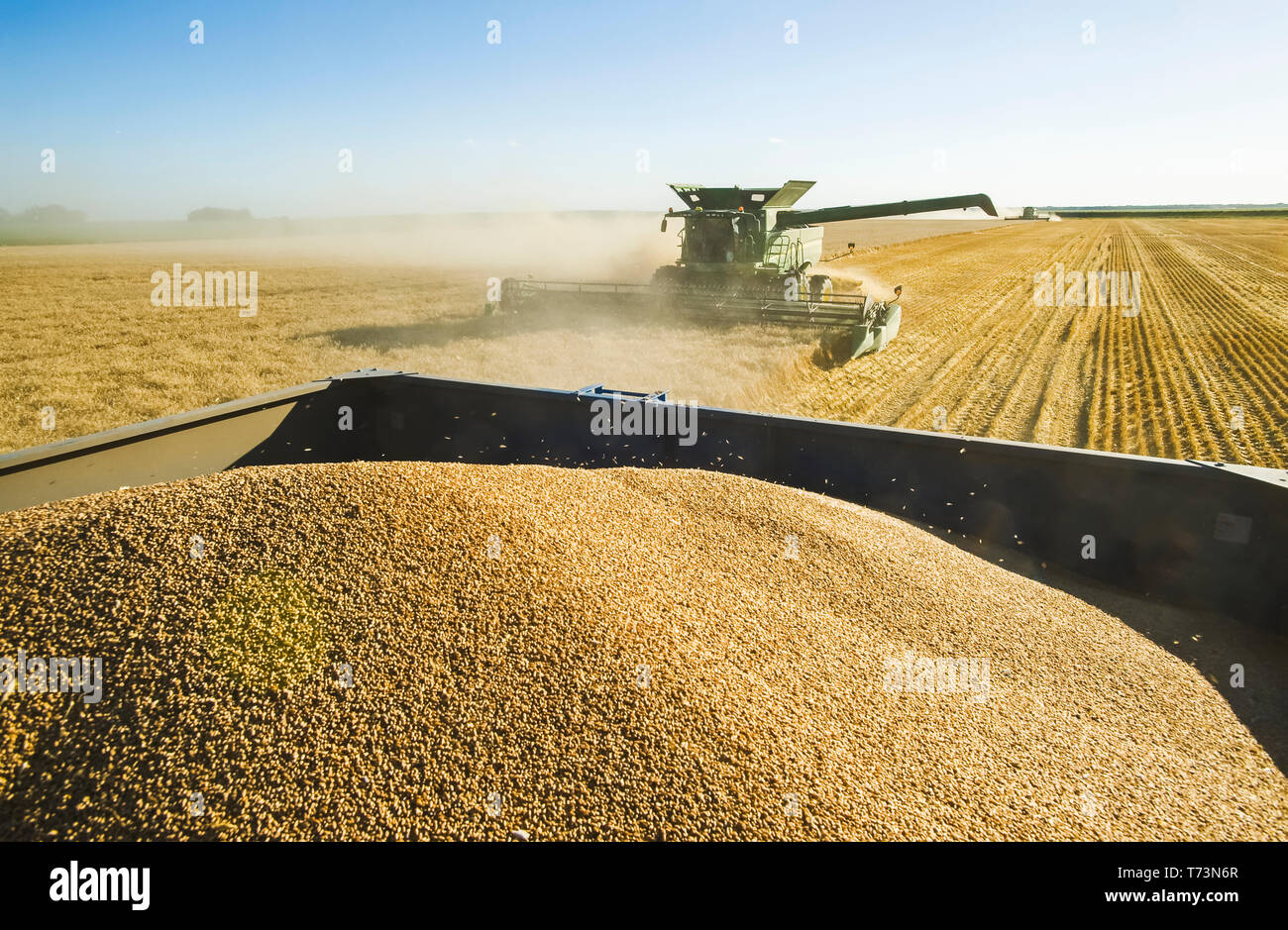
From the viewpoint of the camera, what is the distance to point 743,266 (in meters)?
12.9

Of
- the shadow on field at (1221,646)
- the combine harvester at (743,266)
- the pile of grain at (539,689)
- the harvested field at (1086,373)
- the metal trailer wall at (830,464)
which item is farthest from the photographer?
the combine harvester at (743,266)

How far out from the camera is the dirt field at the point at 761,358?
8.32 metres

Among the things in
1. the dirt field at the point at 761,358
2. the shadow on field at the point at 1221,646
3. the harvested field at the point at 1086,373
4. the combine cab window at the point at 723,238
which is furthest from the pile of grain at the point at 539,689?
the combine cab window at the point at 723,238

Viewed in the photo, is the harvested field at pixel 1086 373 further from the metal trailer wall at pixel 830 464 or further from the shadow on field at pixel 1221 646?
the shadow on field at pixel 1221 646

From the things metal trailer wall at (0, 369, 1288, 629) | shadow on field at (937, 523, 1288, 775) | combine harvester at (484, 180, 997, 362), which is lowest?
Result: shadow on field at (937, 523, 1288, 775)

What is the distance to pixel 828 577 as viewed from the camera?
9.77 ft

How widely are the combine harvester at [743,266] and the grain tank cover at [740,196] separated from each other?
0.7 inches

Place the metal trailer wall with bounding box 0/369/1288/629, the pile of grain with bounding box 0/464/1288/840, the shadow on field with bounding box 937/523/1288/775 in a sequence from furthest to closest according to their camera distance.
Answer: the metal trailer wall with bounding box 0/369/1288/629 → the shadow on field with bounding box 937/523/1288/775 → the pile of grain with bounding box 0/464/1288/840

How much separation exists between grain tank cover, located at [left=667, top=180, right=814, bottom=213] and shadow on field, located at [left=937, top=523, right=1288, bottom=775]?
1111 cm

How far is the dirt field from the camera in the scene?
832 cm

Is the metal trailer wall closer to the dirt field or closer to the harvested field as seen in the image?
the dirt field

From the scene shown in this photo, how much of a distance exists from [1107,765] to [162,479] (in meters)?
4.02

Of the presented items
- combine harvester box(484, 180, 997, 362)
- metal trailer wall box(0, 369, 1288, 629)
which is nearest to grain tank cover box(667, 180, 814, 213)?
combine harvester box(484, 180, 997, 362)
